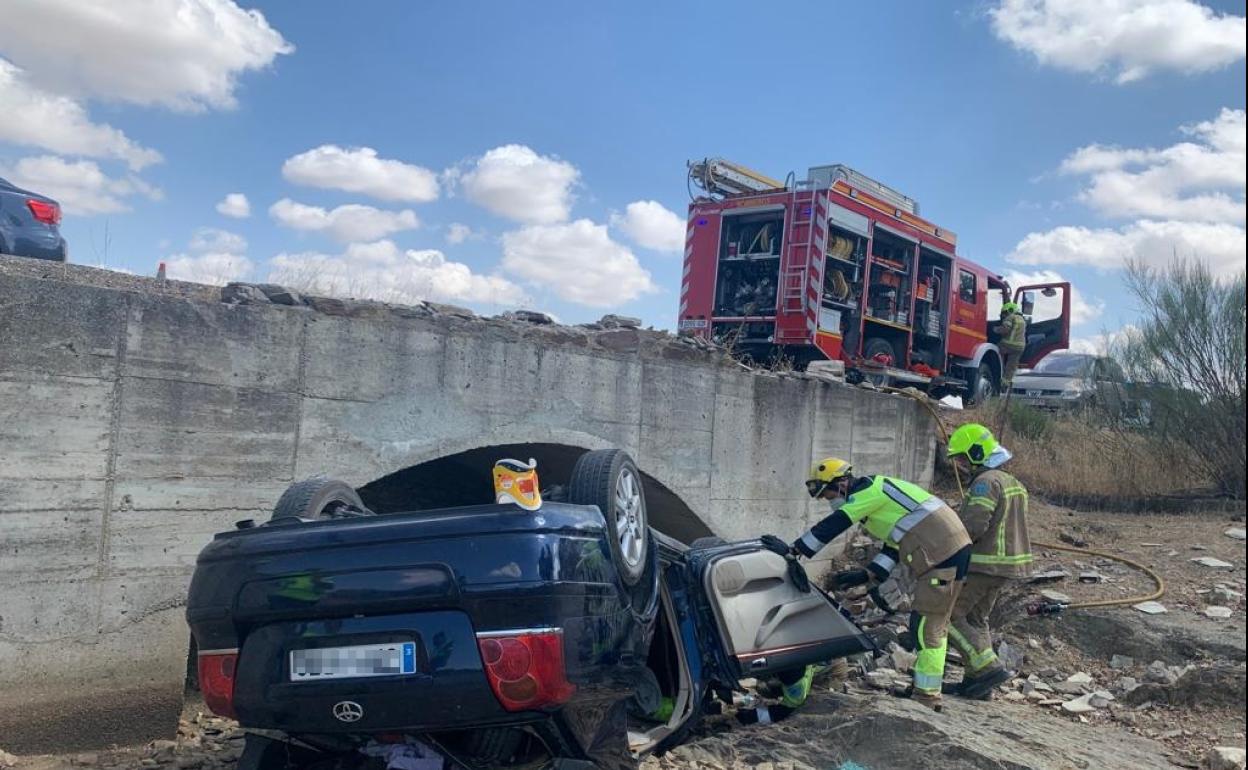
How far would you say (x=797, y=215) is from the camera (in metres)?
11.2

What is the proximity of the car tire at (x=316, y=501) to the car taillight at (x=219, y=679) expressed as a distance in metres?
0.53

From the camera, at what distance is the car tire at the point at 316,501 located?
3475mm

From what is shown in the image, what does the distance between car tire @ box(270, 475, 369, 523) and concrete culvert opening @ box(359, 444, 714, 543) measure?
2400 mm

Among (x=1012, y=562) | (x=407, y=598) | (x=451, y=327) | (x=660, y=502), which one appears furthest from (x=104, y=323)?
(x=1012, y=562)

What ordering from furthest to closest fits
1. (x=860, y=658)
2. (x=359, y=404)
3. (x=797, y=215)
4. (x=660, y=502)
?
(x=797, y=215) < (x=660, y=502) < (x=860, y=658) < (x=359, y=404)

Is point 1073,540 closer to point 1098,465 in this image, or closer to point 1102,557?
point 1102,557

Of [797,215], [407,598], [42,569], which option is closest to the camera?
[407,598]

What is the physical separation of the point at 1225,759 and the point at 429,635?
173 inches

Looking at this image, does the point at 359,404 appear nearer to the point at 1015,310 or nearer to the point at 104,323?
A: the point at 104,323

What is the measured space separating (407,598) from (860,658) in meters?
4.08

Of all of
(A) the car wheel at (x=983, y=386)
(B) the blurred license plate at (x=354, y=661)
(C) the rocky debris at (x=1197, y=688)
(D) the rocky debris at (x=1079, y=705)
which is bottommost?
(D) the rocky debris at (x=1079, y=705)

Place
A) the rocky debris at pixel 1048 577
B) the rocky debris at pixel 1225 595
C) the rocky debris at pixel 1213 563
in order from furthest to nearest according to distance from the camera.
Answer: the rocky debris at pixel 1213 563 → the rocky debris at pixel 1048 577 → the rocky debris at pixel 1225 595

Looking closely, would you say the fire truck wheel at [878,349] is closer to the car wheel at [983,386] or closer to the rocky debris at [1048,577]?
the car wheel at [983,386]

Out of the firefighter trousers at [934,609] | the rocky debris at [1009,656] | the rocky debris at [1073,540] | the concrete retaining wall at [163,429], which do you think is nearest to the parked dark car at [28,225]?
the concrete retaining wall at [163,429]
